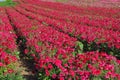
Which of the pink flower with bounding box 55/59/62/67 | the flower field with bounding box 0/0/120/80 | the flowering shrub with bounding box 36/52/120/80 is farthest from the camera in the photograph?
the pink flower with bounding box 55/59/62/67

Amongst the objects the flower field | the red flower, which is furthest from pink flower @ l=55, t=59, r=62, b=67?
the red flower

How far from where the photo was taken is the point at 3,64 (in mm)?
8211

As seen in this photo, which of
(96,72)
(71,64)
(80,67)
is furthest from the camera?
(71,64)

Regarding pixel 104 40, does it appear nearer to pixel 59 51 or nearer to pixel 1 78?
pixel 59 51

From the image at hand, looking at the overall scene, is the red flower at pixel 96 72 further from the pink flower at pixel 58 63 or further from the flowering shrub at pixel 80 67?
the pink flower at pixel 58 63

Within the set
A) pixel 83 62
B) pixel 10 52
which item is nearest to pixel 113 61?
pixel 83 62

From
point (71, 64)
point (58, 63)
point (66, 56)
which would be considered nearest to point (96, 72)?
point (71, 64)

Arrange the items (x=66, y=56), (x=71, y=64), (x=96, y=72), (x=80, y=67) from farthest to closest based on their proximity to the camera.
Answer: (x=66, y=56), (x=71, y=64), (x=80, y=67), (x=96, y=72)

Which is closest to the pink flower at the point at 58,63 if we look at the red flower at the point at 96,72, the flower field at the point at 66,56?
the flower field at the point at 66,56

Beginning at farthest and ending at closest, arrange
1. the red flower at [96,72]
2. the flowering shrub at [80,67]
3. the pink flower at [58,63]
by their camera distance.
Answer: the pink flower at [58,63]
the flowering shrub at [80,67]
the red flower at [96,72]

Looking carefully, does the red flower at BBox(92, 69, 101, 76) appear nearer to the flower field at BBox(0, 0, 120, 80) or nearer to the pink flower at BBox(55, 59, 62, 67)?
the flower field at BBox(0, 0, 120, 80)

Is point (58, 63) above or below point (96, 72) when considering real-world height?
below

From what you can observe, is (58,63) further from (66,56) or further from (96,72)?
(96,72)

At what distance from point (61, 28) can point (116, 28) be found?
282cm
